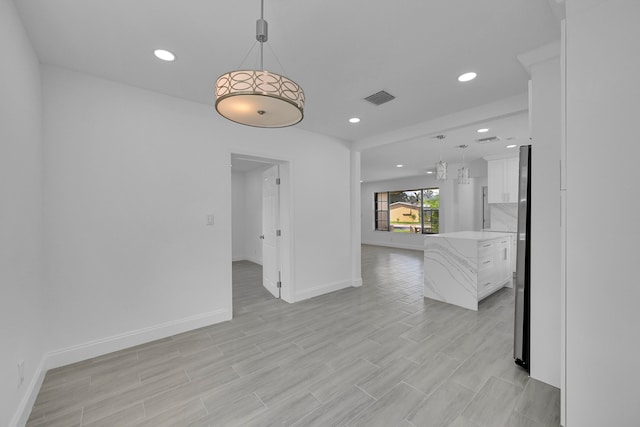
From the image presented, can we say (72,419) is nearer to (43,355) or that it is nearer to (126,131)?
(43,355)

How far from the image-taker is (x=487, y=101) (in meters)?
3.09

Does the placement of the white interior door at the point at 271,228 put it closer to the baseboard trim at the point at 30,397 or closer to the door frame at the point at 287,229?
the door frame at the point at 287,229

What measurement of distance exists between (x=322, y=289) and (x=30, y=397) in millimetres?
3250

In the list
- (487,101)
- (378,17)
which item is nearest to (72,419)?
(378,17)

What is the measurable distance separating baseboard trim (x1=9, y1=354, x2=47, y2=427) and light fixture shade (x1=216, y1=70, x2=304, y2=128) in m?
2.26

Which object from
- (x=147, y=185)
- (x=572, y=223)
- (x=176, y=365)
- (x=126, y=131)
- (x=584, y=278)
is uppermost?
(x=126, y=131)

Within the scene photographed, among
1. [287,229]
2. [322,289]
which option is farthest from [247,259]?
[287,229]

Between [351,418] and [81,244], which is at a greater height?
[81,244]

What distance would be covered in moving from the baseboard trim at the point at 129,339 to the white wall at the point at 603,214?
3.20 meters

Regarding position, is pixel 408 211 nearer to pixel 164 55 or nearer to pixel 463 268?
pixel 463 268

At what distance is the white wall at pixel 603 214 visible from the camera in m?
1.19

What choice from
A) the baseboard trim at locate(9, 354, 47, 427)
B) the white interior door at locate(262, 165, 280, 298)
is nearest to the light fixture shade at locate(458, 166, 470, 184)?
the white interior door at locate(262, 165, 280, 298)

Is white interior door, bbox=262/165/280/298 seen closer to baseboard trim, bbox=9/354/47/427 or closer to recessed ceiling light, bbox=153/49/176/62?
recessed ceiling light, bbox=153/49/176/62

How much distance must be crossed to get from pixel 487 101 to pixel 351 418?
352 cm
